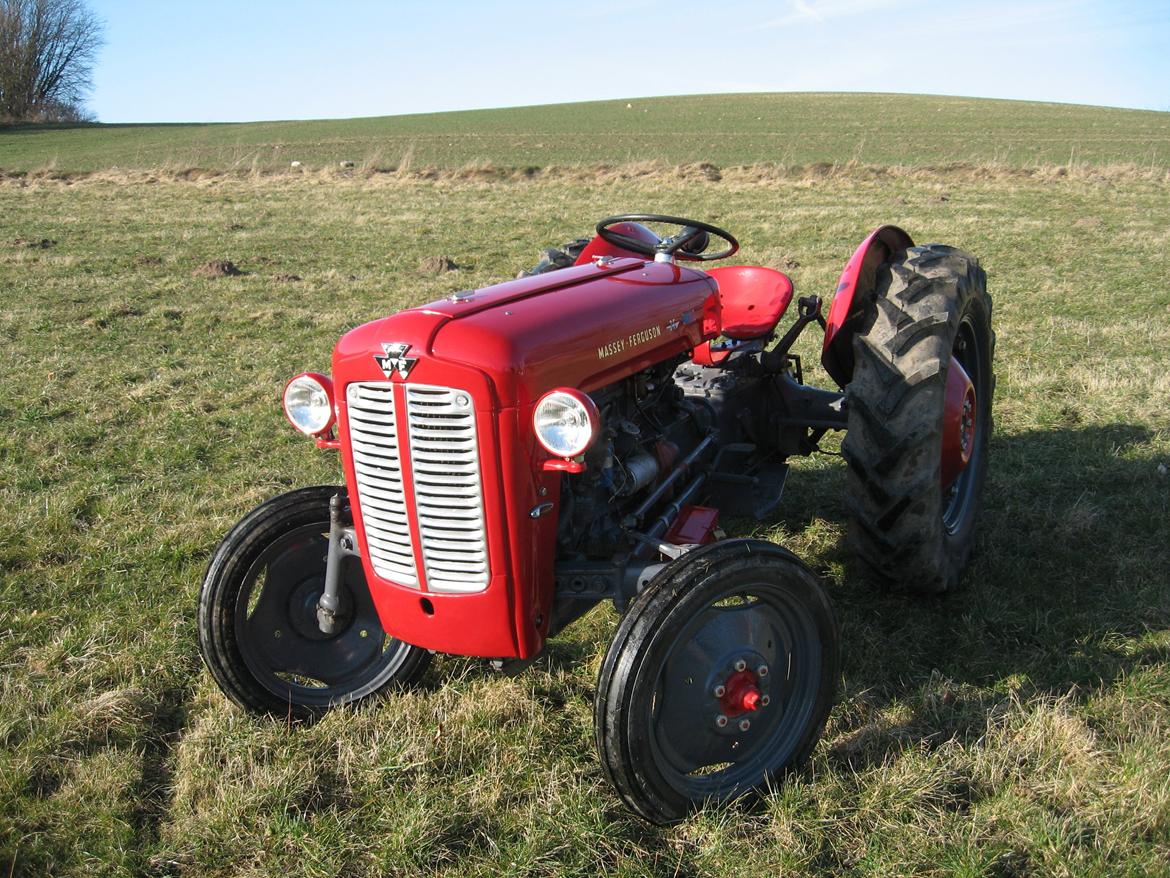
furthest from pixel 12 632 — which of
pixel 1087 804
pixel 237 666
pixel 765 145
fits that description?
pixel 765 145

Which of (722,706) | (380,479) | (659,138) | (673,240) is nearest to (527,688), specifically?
(722,706)

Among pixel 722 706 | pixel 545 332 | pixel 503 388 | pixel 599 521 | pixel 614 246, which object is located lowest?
pixel 722 706

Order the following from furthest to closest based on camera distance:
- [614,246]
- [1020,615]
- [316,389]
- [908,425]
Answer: [614,246] → [1020,615] → [908,425] → [316,389]

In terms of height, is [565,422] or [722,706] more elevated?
[565,422]

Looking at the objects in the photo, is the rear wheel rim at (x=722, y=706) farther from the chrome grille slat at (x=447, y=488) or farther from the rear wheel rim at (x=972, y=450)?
the rear wheel rim at (x=972, y=450)

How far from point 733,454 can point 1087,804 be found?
188 centimetres

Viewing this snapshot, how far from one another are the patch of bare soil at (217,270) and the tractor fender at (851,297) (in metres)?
8.86

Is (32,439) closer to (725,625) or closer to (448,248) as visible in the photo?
(725,625)

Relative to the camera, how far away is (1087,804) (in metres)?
2.60

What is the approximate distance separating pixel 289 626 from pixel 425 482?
1.03m

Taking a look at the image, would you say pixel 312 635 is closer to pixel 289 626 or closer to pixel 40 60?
pixel 289 626

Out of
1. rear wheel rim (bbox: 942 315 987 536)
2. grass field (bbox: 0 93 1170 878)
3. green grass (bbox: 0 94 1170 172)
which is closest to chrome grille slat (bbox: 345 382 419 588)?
grass field (bbox: 0 93 1170 878)

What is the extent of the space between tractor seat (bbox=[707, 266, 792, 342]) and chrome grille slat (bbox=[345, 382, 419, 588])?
2.00 m

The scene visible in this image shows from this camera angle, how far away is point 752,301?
433 cm
